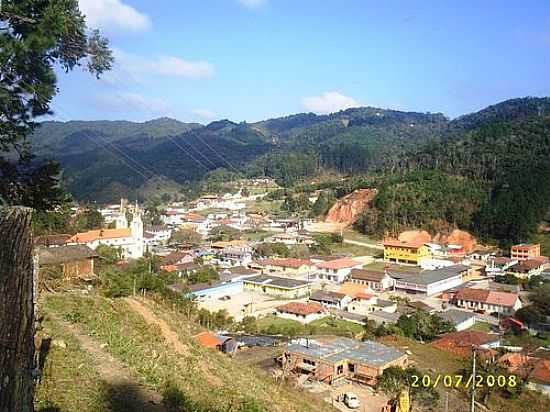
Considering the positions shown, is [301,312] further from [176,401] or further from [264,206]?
[264,206]

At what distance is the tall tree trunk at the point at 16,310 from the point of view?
108 cm

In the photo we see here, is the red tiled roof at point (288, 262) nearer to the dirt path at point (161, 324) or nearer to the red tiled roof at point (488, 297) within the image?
the red tiled roof at point (488, 297)

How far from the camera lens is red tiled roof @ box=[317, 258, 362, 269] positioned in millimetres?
30278

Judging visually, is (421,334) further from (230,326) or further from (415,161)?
(415,161)

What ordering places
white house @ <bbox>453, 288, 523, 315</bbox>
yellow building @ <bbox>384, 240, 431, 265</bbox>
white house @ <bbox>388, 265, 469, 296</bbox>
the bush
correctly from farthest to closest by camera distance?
yellow building @ <bbox>384, 240, 431, 265</bbox>
white house @ <bbox>388, 265, 469, 296</bbox>
white house @ <bbox>453, 288, 523, 315</bbox>
the bush

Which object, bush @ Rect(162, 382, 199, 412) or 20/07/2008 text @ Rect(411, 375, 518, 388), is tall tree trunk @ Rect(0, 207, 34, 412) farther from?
20/07/2008 text @ Rect(411, 375, 518, 388)

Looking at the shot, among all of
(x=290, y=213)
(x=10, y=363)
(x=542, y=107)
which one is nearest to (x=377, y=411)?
(x=10, y=363)

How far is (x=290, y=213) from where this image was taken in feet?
178

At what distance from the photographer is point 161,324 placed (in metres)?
7.54

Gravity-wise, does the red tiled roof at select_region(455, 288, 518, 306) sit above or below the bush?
below

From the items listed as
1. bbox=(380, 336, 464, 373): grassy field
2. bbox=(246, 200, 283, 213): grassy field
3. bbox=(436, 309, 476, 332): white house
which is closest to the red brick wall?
bbox=(380, 336, 464, 373): grassy field

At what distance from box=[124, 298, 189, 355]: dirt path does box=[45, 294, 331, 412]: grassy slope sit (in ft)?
0.47

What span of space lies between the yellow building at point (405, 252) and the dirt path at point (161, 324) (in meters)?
28.1

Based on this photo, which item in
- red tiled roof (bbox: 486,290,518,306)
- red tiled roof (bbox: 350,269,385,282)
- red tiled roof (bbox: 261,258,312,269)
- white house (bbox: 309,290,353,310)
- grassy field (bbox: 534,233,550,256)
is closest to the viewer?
red tiled roof (bbox: 486,290,518,306)
